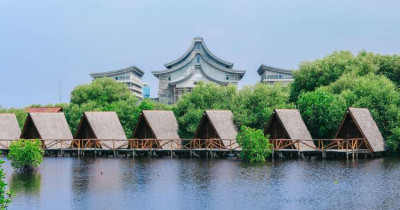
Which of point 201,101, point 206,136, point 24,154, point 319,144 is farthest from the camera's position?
point 201,101

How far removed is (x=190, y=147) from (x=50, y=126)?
15274mm

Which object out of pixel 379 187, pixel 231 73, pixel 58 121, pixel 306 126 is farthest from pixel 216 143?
pixel 231 73

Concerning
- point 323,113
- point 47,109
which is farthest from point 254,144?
point 47,109

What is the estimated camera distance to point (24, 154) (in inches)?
1766

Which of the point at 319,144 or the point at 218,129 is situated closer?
the point at 319,144

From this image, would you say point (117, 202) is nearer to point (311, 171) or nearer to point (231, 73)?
point (311, 171)

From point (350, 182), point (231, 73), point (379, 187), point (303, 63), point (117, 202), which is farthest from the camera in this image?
point (231, 73)

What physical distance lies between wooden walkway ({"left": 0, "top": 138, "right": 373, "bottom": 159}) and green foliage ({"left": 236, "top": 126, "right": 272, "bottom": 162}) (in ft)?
6.44

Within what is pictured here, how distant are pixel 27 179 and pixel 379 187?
20452 mm

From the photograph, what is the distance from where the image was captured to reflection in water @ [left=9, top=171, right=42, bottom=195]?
34.6 metres

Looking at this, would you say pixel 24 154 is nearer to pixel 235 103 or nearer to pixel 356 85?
pixel 235 103

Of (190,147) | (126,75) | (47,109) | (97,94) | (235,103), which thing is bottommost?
(190,147)

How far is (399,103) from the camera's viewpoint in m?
55.5

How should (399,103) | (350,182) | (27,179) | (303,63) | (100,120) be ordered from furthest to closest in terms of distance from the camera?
1. (303,63)
2. (100,120)
3. (399,103)
4. (27,179)
5. (350,182)
